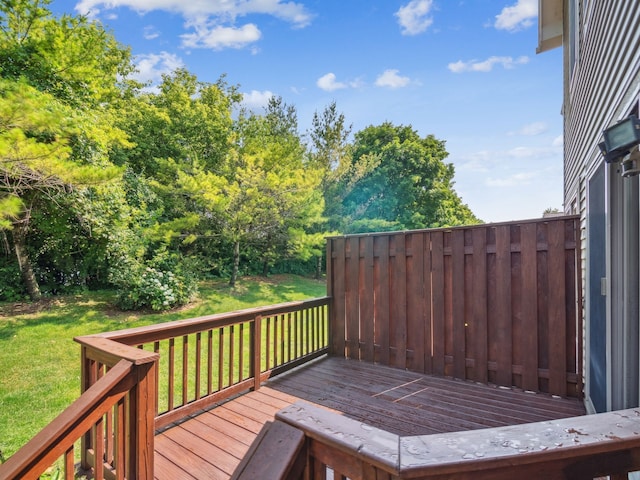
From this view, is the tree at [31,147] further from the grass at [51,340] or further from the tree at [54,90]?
the grass at [51,340]

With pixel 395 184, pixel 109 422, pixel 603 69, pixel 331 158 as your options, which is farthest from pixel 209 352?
pixel 395 184

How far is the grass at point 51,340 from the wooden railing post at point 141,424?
1.67 m

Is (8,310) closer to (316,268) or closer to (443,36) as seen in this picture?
(316,268)

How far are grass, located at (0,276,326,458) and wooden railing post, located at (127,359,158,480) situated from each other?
1.67 m

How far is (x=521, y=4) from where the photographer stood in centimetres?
644

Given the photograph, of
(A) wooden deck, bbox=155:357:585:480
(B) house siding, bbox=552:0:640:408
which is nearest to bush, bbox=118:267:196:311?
(A) wooden deck, bbox=155:357:585:480

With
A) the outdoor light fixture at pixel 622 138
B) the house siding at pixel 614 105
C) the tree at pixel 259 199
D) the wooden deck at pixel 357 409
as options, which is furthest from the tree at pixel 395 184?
the outdoor light fixture at pixel 622 138

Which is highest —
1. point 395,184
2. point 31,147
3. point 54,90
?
point 54,90

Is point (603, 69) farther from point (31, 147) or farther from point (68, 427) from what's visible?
point (31, 147)

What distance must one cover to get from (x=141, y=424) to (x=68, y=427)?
0.37 meters

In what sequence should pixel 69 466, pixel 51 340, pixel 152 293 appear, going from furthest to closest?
pixel 152 293 < pixel 51 340 < pixel 69 466

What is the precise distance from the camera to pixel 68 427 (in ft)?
5.27

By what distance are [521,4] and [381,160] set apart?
366 inches

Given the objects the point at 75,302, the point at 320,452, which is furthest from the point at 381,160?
the point at 320,452
